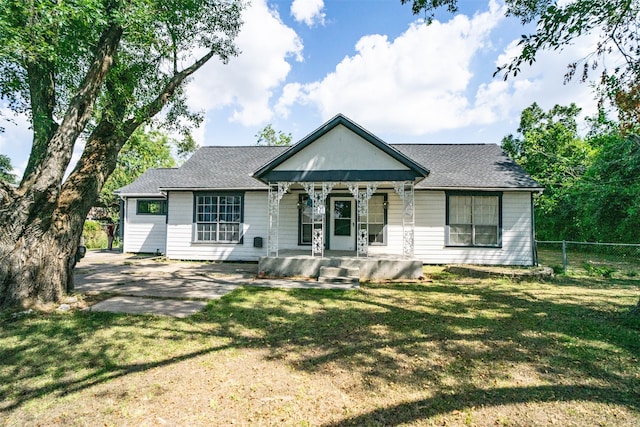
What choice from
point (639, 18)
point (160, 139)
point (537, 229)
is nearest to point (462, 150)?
point (639, 18)

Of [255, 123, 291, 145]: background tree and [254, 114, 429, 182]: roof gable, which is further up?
[255, 123, 291, 145]: background tree

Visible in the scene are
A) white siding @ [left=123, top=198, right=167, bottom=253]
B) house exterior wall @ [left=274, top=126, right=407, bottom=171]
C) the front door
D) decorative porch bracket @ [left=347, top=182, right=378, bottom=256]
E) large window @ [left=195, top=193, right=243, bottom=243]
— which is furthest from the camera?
white siding @ [left=123, top=198, right=167, bottom=253]

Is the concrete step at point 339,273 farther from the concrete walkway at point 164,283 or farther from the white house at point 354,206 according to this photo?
the white house at point 354,206

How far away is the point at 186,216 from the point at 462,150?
1279cm

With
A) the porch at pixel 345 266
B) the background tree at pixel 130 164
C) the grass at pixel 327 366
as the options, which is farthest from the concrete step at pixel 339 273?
the background tree at pixel 130 164

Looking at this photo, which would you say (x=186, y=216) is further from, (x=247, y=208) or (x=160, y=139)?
(x=160, y=139)

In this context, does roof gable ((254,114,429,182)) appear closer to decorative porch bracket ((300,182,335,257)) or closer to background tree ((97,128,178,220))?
decorative porch bracket ((300,182,335,257))

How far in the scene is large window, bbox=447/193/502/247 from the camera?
1163cm

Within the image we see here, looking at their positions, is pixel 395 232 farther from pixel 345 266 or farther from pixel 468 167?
pixel 468 167

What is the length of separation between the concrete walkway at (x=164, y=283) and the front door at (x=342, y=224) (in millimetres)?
3234

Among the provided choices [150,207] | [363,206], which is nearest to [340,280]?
[363,206]

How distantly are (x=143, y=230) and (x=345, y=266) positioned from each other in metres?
11.1

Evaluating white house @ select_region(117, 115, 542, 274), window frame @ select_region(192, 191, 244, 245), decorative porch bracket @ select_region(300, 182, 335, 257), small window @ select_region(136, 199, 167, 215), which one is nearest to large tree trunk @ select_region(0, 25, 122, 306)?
white house @ select_region(117, 115, 542, 274)

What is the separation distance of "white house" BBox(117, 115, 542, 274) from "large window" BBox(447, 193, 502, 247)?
4 cm
